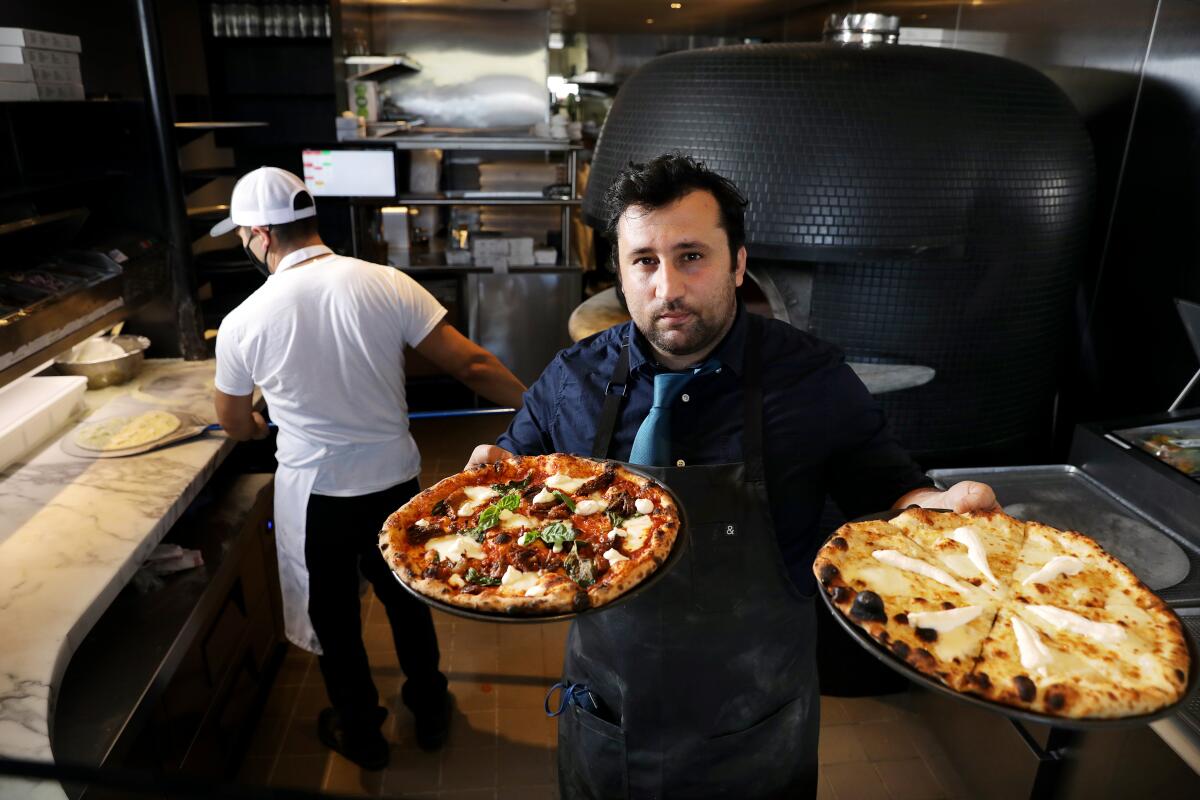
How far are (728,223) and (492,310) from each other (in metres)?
4.59

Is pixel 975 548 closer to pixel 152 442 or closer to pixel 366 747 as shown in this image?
pixel 366 747

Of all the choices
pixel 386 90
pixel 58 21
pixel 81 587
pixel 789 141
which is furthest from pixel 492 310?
pixel 81 587

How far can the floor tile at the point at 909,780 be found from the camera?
2.82 meters

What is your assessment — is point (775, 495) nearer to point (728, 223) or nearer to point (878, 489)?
point (878, 489)

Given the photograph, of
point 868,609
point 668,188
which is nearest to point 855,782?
point 868,609

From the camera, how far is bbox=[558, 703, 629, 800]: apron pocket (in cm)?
187

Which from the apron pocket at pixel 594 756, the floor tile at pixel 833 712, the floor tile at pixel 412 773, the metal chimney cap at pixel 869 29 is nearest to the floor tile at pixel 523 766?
the floor tile at pixel 412 773

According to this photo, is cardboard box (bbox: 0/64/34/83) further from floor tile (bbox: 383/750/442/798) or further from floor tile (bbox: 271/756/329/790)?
floor tile (bbox: 383/750/442/798)

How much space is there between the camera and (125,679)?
87.9 inches

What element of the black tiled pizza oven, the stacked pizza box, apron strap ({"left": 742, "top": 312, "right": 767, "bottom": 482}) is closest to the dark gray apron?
apron strap ({"left": 742, "top": 312, "right": 767, "bottom": 482})

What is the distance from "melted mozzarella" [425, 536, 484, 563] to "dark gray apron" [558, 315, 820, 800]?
1.04ft

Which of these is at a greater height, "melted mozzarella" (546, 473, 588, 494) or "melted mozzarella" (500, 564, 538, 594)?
"melted mozzarella" (546, 473, 588, 494)

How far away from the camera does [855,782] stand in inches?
113

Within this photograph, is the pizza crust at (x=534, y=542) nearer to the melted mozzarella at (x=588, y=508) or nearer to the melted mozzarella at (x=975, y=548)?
the melted mozzarella at (x=588, y=508)
